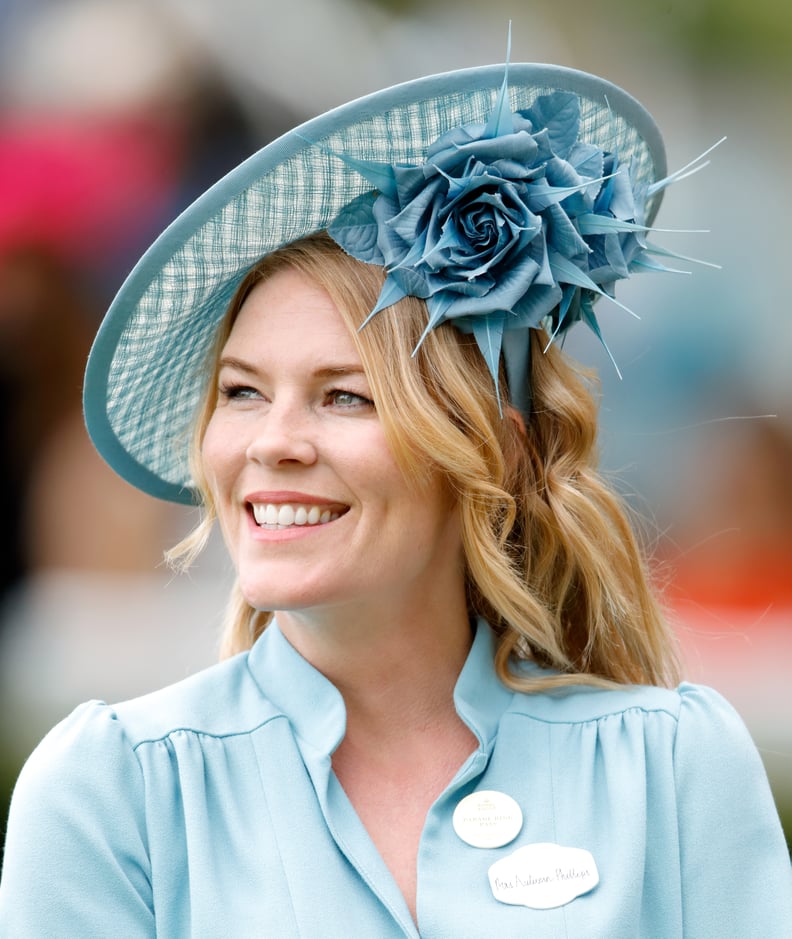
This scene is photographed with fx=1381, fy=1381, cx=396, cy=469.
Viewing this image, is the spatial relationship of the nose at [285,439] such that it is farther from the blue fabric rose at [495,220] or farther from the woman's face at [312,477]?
the blue fabric rose at [495,220]

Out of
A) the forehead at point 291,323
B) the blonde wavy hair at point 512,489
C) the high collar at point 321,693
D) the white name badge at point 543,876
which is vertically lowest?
the white name badge at point 543,876

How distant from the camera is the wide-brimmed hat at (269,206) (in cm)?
192

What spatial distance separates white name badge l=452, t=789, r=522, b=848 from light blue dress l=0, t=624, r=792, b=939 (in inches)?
0.5

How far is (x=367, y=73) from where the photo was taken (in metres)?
4.28

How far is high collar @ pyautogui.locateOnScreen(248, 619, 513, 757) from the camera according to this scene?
1.99 metres

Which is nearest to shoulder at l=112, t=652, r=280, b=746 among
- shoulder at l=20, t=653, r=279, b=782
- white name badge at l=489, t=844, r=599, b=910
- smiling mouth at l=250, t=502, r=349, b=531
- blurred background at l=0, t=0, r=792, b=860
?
shoulder at l=20, t=653, r=279, b=782

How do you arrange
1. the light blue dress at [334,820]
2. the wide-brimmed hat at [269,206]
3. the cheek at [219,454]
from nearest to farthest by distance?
the light blue dress at [334,820], the wide-brimmed hat at [269,206], the cheek at [219,454]

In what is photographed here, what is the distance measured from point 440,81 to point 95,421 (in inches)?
31.7

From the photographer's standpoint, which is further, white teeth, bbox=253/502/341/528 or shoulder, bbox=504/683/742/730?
shoulder, bbox=504/683/742/730

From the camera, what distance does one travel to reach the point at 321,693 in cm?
202

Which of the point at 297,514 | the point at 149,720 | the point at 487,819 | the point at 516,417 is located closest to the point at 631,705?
the point at 487,819

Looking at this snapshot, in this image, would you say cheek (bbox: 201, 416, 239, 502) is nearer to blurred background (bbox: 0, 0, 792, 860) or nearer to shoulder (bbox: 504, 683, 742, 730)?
shoulder (bbox: 504, 683, 742, 730)

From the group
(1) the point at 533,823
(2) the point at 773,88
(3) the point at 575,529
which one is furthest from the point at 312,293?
(2) the point at 773,88

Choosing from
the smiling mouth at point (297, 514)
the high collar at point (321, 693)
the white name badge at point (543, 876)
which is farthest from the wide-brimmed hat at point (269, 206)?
the white name badge at point (543, 876)
